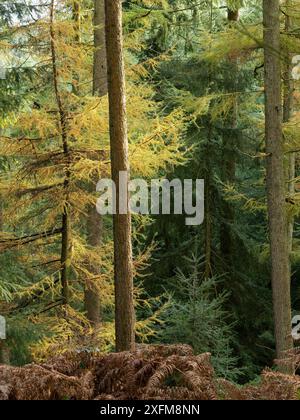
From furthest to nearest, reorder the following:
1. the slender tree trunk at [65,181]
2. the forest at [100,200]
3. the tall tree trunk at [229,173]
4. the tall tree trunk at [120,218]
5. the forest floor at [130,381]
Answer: the tall tree trunk at [229,173]
the slender tree trunk at [65,181]
the tall tree trunk at [120,218]
the forest at [100,200]
the forest floor at [130,381]

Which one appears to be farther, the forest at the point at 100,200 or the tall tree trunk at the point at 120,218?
the tall tree trunk at the point at 120,218

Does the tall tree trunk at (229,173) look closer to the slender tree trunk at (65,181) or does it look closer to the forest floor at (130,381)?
the slender tree trunk at (65,181)

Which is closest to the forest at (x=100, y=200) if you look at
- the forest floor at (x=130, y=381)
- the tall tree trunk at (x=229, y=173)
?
the forest floor at (x=130, y=381)

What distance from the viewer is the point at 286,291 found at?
30.5 ft

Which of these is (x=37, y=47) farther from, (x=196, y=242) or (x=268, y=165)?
(x=196, y=242)

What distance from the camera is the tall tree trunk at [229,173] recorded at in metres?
14.5

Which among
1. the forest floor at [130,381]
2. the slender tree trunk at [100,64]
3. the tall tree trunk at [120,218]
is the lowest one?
the forest floor at [130,381]

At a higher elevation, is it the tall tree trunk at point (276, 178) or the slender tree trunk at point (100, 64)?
the slender tree trunk at point (100, 64)

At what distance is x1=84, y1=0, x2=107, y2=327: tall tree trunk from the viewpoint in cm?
1056

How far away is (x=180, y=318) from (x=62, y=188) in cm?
323

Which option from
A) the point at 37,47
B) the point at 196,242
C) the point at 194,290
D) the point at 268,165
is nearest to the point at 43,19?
the point at 37,47

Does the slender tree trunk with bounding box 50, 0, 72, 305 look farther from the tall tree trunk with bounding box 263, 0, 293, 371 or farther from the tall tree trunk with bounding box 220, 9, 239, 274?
the tall tree trunk with bounding box 220, 9, 239, 274

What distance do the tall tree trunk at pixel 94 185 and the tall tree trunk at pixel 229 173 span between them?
439cm

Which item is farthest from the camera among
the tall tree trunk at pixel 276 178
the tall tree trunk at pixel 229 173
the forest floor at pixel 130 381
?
the tall tree trunk at pixel 229 173
